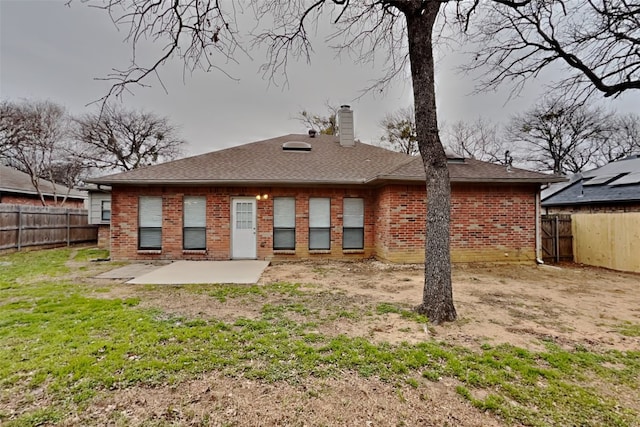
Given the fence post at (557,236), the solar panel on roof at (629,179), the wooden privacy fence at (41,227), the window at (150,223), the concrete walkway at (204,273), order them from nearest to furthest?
the concrete walkway at (204,273), the window at (150,223), the fence post at (557,236), the wooden privacy fence at (41,227), the solar panel on roof at (629,179)

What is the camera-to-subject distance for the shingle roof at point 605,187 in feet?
36.4

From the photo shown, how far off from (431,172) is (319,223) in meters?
5.73

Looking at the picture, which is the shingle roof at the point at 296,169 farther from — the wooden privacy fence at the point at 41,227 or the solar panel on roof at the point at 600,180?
the solar panel on roof at the point at 600,180

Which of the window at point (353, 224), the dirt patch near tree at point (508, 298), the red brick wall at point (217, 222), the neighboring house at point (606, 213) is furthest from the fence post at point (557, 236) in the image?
the window at point (353, 224)

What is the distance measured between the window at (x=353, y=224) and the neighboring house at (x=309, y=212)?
33 mm

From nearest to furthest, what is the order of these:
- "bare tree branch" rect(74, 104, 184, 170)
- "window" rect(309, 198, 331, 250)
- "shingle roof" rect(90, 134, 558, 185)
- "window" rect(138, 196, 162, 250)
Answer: "shingle roof" rect(90, 134, 558, 185), "window" rect(138, 196, 162, 250), "window" rect(309, 198, 331, 250), "bare tree branch" rect(74, 104, 184, 170)

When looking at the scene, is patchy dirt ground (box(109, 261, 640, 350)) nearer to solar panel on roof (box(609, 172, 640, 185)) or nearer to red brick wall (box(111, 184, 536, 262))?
red brick wall (box(111, 184, 536, 262))

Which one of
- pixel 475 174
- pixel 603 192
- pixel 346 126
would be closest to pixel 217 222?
pixel 346 126

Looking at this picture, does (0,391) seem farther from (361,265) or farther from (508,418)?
(361,265)

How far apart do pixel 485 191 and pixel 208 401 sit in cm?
A: 931

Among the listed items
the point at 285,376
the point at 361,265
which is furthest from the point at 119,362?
the point at 361,265

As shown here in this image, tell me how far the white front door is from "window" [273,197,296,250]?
663mm

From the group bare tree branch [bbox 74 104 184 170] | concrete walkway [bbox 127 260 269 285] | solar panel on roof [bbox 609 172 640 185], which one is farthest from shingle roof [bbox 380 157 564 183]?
bare tree branch [bbox 74 104 184 170]

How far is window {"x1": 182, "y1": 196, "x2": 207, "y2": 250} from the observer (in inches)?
375
